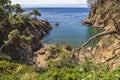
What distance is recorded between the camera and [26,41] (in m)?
49.2

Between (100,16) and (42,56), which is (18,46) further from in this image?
(100,16)

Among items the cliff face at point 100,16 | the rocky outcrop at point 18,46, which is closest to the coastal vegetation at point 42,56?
the rocky outcrop at point 18,46

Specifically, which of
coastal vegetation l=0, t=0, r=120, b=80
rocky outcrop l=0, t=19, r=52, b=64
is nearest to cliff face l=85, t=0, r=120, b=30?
coastal vegetation l=0, t=0, r=120, b=80

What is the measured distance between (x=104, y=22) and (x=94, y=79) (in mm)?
73649

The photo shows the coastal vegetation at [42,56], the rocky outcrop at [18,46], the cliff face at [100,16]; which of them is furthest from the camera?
the cliff face at [100,16]

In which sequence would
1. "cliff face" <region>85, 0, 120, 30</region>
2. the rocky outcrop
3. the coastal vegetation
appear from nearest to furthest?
the coastal vegetation
the rocky outcrop
"cliff face" <region>85, 0, 120, 30</region>

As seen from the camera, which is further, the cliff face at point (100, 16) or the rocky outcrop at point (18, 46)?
the cliff face at point (100, 16)

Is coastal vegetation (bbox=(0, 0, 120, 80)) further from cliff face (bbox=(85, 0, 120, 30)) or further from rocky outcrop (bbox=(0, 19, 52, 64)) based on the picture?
cliff face (bbox=(85, 0, 120, 30))

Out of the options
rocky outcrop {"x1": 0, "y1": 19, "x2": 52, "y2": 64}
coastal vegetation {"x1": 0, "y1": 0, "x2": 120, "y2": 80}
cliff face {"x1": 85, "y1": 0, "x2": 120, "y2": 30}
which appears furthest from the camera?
cliff face {"x1": 85, "y1": 0, "x2": 120, "y2": 30}

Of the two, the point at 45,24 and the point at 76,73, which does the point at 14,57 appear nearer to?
the point at 76,73

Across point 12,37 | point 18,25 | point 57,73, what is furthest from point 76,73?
point 18,25

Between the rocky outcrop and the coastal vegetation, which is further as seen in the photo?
the rocky outcrop

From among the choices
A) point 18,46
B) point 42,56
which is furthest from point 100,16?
point 18,46

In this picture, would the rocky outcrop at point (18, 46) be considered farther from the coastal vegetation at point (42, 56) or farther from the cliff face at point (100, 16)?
the cliff face at point (100, 16)
